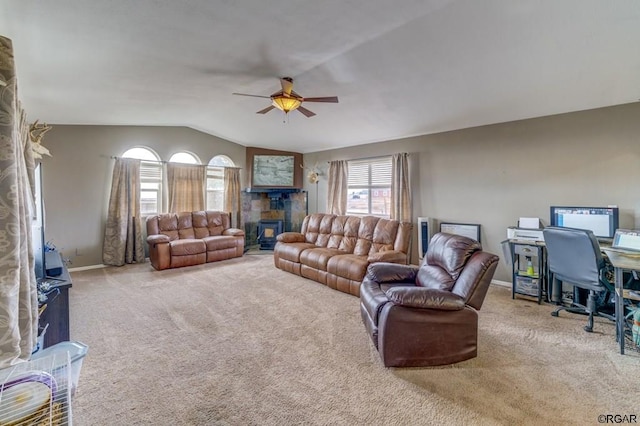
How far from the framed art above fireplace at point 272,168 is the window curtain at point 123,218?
8.67 ft

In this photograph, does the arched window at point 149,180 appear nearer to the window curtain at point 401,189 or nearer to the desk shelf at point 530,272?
the window curtain at point 401,189

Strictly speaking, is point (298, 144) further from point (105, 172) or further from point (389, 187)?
point (105, 172)

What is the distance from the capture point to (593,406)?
6.40 ft

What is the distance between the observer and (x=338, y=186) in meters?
6.78

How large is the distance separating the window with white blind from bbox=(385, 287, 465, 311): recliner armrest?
12.5 ft

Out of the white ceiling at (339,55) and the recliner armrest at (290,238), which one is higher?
the white ceiling at (339,55)

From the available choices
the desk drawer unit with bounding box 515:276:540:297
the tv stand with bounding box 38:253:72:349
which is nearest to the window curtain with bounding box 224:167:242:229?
the tv stand with bounding box 38:253:72:349

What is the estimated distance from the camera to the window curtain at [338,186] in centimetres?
672

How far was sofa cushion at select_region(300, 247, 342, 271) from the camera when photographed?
4547mm

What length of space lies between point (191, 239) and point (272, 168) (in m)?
2.78

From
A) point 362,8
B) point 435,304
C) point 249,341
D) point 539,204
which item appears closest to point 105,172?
point 249,341

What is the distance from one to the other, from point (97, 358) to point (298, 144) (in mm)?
5645

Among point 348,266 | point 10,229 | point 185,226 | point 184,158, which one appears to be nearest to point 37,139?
point 10,229

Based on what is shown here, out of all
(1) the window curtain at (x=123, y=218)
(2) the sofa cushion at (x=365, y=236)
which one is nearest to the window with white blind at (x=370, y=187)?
(2) the sofa cushion at (x=365, y=236)
